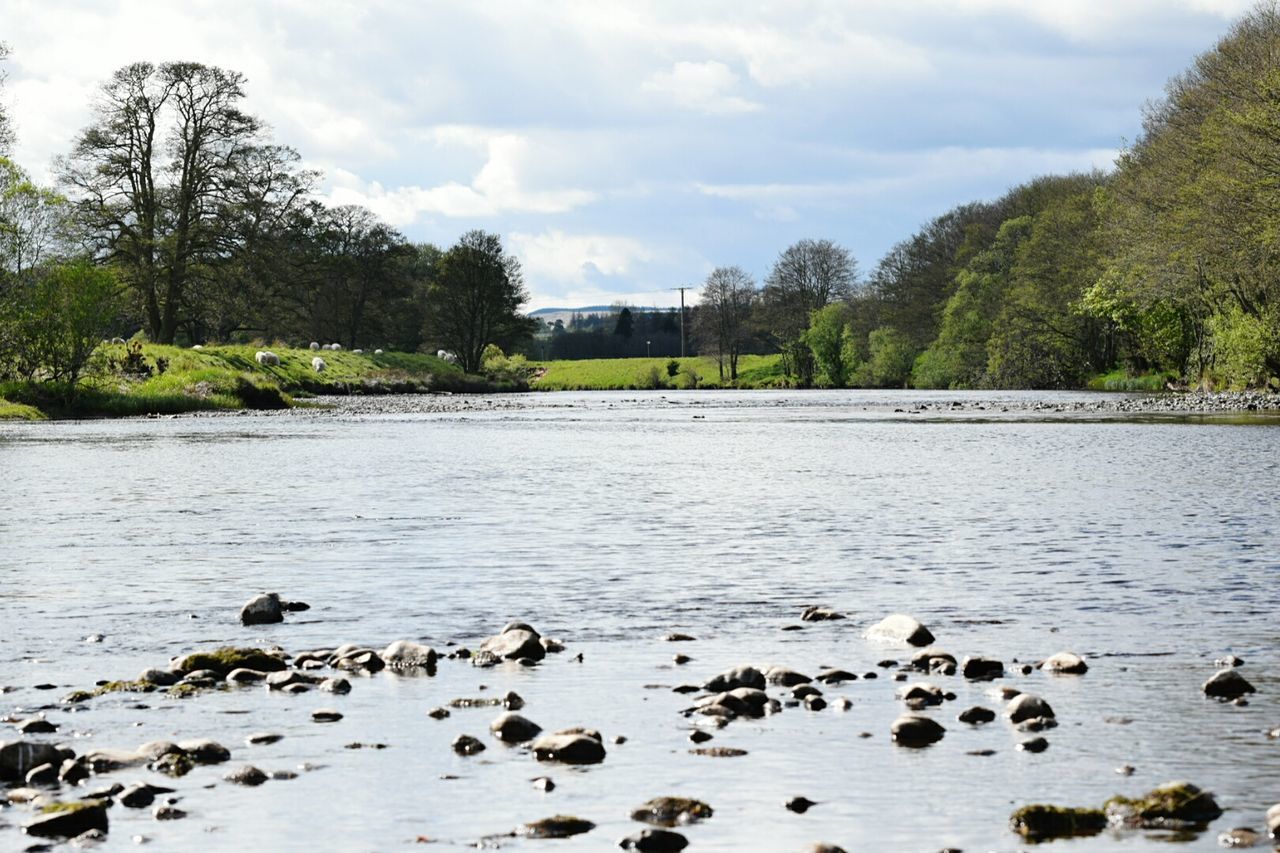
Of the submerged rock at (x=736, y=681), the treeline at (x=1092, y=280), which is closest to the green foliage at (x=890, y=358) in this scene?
the treeline at (x=1092, y=280)

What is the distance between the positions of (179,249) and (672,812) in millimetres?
78990

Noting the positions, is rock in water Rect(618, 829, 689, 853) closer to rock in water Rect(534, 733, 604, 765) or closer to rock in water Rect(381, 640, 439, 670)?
rock in water Rect(534, 733, 604, 765)

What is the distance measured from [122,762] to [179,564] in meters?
8.99

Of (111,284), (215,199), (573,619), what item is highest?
(215,199)

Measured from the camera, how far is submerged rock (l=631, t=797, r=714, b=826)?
6695 millimetres

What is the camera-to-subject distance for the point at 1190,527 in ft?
61.2

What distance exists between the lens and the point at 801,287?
541 feet

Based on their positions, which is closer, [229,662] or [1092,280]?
[229,662]

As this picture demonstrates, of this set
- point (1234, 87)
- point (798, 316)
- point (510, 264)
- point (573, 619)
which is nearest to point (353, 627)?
point (573, 619)

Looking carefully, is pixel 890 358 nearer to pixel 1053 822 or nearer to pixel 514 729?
pixel 514 729

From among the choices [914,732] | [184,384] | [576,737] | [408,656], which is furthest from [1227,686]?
[184,384]

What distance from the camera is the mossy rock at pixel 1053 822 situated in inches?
255

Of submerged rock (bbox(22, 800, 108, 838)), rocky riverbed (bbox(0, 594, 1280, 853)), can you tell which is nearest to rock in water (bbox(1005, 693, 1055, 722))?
rocky riverbed (bbox(0, 594, 1280, 853))

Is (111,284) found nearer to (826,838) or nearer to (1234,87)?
(1234,87)
